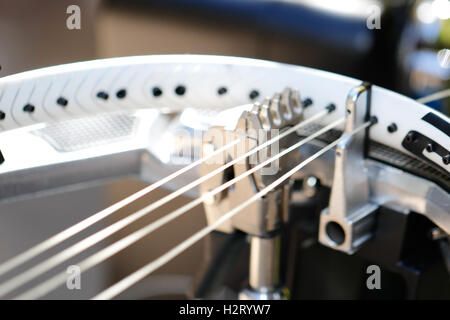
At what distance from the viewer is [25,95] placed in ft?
1.68

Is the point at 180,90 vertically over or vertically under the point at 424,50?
over

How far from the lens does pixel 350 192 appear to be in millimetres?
524

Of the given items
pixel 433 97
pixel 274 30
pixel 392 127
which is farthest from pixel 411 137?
pixel 274 30

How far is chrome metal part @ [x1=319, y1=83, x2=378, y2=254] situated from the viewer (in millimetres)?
515

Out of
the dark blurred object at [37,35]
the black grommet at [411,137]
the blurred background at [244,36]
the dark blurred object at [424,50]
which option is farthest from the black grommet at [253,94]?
the dark blurred object at [424,50]

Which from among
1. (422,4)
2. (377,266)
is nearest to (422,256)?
(377,266)

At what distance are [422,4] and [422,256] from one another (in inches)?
47.3

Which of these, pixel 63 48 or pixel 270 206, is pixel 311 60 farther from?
pixel 270 206

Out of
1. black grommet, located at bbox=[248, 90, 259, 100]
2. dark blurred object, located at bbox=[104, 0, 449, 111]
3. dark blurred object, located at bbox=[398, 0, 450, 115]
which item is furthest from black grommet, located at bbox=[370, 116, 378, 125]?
dark blurred object, located at bbox=[398, 0, 450, 115]

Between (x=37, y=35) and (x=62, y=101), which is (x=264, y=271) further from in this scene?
(x=37, y=35)

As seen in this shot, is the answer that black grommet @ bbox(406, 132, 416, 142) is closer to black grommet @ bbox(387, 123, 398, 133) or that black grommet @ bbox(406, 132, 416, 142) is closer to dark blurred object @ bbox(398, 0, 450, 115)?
black grommet @ bbox(387, 123, 398, 133)

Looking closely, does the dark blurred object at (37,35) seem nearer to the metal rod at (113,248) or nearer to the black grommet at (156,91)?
the black grommet at (156,91)

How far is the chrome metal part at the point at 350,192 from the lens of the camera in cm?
52

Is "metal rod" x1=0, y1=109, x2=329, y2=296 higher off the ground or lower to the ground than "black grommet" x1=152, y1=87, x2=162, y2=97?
lower
